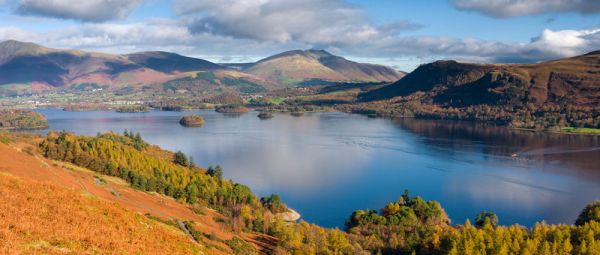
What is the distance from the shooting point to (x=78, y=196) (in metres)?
27.4

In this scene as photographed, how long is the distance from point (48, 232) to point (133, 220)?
6615mm

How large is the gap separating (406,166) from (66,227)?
9179 cm

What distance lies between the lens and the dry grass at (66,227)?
18.6 m

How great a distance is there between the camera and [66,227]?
20.9 m

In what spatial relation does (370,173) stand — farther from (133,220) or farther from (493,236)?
(133,220)

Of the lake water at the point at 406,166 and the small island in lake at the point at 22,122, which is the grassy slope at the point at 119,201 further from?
the small island in lake at the point at 22,122

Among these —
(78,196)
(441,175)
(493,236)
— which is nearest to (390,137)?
(441,175)

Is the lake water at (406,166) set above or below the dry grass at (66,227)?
below

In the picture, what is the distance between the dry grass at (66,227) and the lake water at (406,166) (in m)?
43.8

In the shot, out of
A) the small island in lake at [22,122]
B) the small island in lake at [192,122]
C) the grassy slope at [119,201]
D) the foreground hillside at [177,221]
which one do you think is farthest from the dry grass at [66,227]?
the small island in lake at [22,122]

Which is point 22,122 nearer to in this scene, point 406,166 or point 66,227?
point 406,166

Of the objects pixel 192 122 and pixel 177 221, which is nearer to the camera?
pixel 177 221

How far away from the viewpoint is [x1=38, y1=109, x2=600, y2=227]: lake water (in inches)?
2965

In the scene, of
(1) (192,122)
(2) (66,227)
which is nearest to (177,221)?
(2) (66,227)
